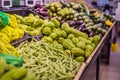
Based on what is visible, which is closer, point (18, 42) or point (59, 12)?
point (18, 42)

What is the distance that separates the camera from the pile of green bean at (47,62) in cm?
176

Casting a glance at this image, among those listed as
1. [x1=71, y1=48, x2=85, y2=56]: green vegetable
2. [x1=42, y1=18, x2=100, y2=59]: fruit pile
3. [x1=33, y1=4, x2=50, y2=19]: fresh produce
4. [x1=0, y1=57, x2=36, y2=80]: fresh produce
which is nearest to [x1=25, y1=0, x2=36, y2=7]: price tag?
[x1=33, y1=4, x2=50, y2=19]: fresh produce

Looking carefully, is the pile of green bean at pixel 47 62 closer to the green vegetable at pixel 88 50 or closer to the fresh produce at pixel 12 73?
the green vegetable at pixel 88 50

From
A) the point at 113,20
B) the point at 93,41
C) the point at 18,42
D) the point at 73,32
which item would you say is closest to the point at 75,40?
the point at 73,32

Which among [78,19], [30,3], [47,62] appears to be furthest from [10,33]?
[30,3]

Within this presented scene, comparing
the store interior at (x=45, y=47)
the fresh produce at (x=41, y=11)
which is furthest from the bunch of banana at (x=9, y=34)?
the fresh produce at (x=41, y=11)

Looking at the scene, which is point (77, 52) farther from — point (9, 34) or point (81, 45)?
point (9, 34)

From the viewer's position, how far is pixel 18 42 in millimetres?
2400

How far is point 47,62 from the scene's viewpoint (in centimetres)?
195

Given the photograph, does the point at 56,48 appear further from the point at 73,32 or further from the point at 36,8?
the point at 36,8

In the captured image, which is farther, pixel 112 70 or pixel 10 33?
pixel 112 70

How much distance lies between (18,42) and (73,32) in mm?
986

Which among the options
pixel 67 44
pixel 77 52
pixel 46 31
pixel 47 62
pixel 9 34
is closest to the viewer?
pixel 47 62

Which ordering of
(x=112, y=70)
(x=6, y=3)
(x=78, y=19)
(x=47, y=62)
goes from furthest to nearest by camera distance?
(x=112, y=70)
(x=78, y=19)
(x=6, y=3)
(x=47, y=62)
